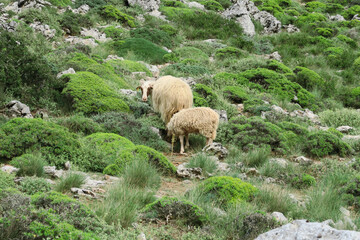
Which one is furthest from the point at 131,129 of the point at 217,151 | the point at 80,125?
the point at 217,151

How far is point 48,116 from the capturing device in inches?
349

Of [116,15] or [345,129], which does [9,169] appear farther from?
[116,15]

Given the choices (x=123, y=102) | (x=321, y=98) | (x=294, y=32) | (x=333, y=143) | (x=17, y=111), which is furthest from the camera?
(x=294, y=32)

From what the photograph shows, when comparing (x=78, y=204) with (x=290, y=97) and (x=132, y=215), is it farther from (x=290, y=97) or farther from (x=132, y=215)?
(x=290, y=97)

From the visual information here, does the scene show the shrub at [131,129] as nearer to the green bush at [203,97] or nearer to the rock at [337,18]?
the green bush at [203,97]

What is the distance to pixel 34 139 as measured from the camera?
621 cm

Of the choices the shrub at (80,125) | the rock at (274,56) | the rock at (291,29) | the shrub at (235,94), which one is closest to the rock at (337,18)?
the rock at (291,29)

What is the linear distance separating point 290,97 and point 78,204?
1200 cm

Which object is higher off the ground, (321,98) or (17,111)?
(17,111)

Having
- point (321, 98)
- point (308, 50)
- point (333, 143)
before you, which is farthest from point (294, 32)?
point (333, 143)

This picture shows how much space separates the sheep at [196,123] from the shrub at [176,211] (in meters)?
4.36

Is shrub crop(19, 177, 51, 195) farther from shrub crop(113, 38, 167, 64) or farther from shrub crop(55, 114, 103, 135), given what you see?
shrub crop(113, 38, 167, 64)

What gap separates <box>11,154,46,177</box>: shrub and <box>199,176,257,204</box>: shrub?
2.38 meters

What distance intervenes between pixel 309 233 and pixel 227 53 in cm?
1629
